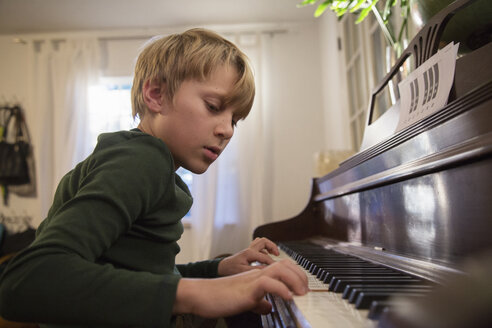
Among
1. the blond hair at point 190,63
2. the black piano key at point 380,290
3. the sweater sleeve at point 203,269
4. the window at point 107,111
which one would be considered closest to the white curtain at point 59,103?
the window at point 107,111

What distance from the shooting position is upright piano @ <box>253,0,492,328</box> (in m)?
0.33

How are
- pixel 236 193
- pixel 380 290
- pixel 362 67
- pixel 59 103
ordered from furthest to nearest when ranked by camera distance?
pixel 59 103 < pixel 236 193 < pixel 362 67 < pixel 380 290

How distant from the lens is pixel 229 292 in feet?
1.75

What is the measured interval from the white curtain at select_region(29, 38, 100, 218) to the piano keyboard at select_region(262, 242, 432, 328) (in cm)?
390

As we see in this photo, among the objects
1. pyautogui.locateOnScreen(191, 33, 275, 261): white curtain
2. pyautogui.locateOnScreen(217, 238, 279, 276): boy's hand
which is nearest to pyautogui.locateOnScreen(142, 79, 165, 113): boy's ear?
pyautogui.locateOnScreen(217, 238, 279, 276): boy's hand

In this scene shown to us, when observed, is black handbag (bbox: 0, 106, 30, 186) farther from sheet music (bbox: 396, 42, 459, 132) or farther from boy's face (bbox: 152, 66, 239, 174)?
sheet music (bbox: 396, 42, 459, 132)

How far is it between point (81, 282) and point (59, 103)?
4166 millimetres

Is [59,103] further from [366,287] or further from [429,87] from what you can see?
[366,287]

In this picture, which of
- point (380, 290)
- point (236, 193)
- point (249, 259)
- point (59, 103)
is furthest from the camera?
point (59, 103)

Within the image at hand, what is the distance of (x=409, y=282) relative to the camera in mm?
631

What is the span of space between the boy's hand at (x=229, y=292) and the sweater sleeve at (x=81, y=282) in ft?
0.06

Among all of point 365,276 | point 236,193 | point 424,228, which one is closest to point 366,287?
point 365,276

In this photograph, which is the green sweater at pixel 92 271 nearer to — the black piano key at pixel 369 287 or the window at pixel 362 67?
the black piano key at pixel 369 287

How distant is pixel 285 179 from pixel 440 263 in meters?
3.43
